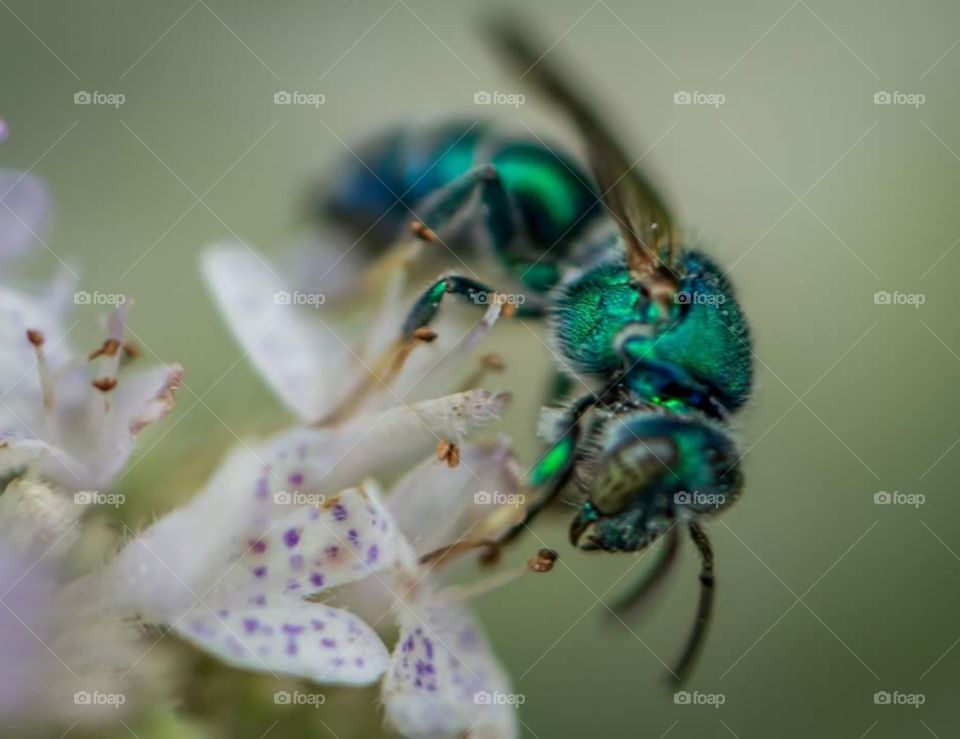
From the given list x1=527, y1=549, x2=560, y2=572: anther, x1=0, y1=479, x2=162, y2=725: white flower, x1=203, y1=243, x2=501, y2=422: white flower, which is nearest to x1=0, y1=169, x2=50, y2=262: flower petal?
x1=203, y1=243, x2=501, y2=422: white flower

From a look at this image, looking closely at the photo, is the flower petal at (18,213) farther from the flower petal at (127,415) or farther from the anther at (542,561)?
the anther at (542,561)

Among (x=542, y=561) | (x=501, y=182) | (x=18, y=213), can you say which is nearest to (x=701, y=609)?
(x=542, y=561)

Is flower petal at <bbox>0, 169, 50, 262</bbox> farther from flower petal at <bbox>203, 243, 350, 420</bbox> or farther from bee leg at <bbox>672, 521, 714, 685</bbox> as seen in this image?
bee leg at <bbox>672, 521, 714, 685</bbox>

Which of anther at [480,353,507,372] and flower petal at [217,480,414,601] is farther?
anther at [480,353,507,372]

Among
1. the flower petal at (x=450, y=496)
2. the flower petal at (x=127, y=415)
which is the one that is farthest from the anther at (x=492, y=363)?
the flower petal at (x=127, y=415)

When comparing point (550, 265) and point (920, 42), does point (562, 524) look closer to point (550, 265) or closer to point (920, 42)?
point (550, 265)

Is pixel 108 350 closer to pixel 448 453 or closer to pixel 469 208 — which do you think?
pixel 448 453

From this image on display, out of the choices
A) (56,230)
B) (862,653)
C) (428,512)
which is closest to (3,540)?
(428,512)
